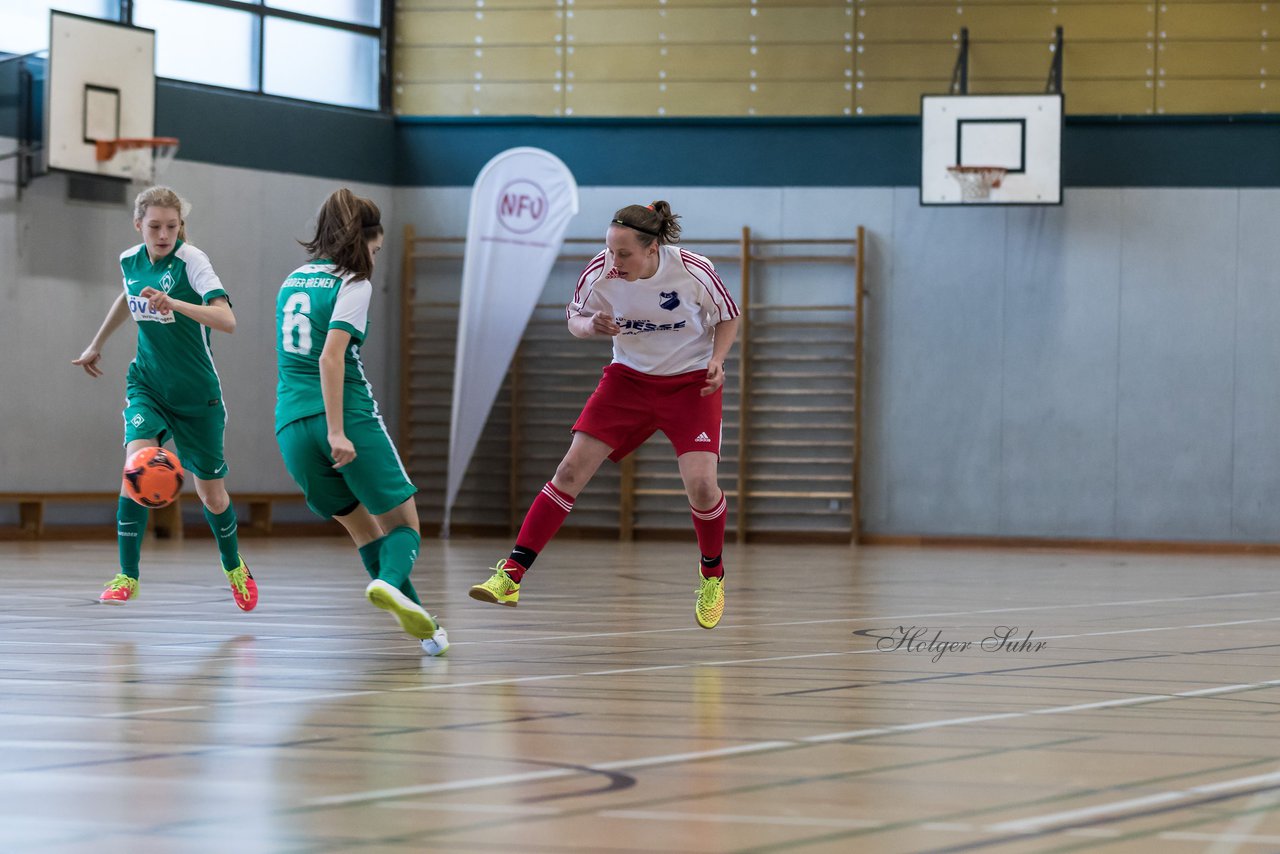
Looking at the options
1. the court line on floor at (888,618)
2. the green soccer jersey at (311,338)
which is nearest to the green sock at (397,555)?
the green soccer jersey at (311,338)

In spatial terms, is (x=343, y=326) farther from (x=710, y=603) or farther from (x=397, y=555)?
(x=710, y=603)

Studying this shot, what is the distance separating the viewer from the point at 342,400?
428 cm

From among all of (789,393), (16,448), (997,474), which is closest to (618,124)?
(789,393)

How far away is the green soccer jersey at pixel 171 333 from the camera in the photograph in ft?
19.0

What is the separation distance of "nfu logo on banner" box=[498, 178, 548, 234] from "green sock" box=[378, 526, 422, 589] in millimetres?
8549

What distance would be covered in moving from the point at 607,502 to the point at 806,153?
10.8 ft

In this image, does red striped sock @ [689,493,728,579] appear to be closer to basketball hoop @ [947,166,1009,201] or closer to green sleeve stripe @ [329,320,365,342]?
green sleeve stripe @ [329,320,365,342]

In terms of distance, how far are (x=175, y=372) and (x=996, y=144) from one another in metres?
8.53

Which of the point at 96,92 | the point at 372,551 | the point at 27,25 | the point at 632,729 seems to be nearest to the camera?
the point at 632,729

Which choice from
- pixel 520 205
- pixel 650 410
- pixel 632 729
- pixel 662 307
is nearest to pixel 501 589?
pixel 650 410

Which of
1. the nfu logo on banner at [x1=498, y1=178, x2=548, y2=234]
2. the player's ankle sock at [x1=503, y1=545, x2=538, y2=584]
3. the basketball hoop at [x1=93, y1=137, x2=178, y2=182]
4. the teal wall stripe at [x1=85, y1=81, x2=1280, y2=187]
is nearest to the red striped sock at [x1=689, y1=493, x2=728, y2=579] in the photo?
the player's ankle sock at [x1=503, y1=545, x2=538, y2=584]

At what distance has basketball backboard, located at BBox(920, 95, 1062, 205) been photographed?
1288 centimetres

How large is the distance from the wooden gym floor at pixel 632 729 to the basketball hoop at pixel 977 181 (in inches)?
269

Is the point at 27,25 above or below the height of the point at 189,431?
above
